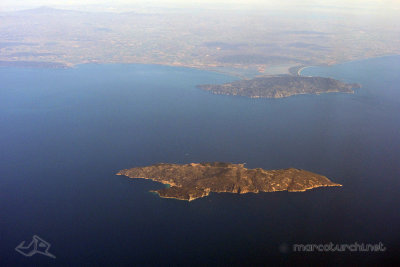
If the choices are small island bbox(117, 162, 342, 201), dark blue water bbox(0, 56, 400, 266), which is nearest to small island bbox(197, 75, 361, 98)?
dark blue water bbox(0, 56, 400, 266)

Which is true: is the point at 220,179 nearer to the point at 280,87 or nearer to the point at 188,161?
the point at 188,161

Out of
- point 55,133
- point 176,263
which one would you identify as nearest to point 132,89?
point 55,133

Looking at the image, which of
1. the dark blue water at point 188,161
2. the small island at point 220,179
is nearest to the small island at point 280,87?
the dark blue water at point 188,161

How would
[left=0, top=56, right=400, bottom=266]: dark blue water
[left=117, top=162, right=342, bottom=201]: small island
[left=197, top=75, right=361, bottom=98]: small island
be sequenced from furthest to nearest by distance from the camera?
[left=197, top=75, right=361, bottom=98]: small island, [left=117, top=162, right=342, bottom=201]: small island, [left=0, top=56, right=400, bottom=266]: dark blue water

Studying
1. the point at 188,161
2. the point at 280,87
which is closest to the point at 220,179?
the point at 188,161

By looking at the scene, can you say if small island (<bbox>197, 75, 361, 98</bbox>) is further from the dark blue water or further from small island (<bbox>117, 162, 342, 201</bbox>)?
small island (<bbox>117, 162, 342, 201</bbox>)

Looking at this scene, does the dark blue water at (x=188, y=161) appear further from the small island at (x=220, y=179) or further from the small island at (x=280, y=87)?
the small island at (x=280, y=87)
